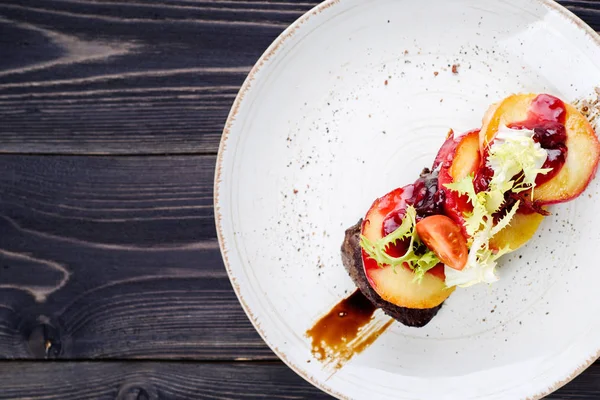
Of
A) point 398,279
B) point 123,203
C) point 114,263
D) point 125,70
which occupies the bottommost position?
point 398,279

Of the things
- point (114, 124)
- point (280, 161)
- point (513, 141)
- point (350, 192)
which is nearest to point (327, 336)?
point (350, 192)

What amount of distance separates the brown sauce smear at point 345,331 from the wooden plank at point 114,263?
0.88 ft

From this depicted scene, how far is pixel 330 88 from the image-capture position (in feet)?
6.61

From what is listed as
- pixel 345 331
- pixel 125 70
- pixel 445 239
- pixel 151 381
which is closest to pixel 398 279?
pixel 445 239

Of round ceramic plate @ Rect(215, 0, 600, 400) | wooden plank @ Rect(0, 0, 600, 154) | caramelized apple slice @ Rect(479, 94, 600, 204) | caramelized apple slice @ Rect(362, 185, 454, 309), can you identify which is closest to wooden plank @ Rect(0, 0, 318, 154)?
wooden plank @ Rect(0, 0, 600, 154)

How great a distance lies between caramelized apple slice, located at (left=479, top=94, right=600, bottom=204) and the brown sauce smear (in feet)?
2.35

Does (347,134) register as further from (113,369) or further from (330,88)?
(113,369)

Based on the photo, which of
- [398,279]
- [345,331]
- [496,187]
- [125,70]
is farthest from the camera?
[125,70]

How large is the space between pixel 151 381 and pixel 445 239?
4.37 ft

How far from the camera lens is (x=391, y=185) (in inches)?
80.1

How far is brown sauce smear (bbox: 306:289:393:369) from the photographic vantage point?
6.54 ft

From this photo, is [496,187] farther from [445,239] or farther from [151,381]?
[151,381]

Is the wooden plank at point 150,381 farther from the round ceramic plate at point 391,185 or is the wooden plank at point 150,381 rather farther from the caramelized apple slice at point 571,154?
the caramelized apple slice at point 571,154

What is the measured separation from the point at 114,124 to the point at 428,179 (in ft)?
4.07
